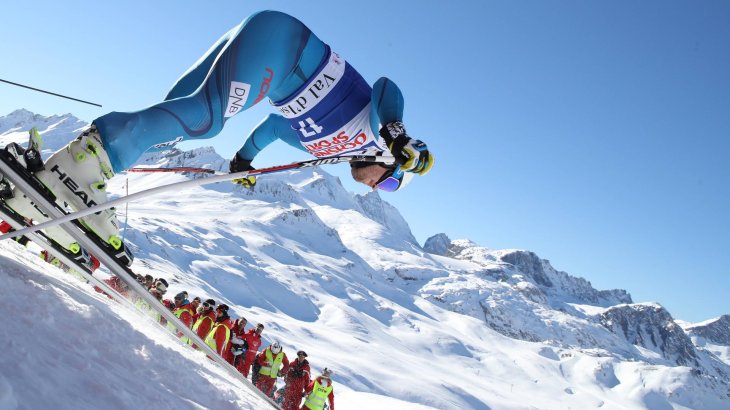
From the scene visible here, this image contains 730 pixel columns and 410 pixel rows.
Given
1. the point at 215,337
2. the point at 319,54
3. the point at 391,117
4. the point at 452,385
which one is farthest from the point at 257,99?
the point at 452,385

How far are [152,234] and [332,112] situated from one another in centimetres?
12583

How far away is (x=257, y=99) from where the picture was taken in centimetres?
296

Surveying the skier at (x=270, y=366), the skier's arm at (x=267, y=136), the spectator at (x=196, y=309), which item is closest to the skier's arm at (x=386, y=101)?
the skier's arm at (x=267, y=136)

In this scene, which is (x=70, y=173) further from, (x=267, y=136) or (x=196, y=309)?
(x=196, y=309)

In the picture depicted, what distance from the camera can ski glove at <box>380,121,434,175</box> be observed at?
291 centimetres

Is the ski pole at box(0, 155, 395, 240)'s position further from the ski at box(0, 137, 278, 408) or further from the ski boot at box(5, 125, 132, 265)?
the ski boot at box(5, 125, 132, 265)

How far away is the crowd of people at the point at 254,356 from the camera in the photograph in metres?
10.7

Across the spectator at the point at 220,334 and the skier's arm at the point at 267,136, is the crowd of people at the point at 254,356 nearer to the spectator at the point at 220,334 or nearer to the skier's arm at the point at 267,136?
the spectator at the point at 220,334

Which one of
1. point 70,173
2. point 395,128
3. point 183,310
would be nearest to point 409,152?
point 395,128

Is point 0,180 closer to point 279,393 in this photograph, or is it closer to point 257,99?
point 257,99

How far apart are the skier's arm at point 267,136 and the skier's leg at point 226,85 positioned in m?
1.12

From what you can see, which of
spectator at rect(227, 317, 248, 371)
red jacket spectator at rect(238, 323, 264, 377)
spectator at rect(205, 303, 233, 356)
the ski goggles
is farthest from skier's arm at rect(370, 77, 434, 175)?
red jacket spectator at rect(238, 323, 264, 377)

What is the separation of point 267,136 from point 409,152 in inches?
73.9

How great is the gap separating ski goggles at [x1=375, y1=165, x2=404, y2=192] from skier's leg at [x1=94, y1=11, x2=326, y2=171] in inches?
32.2
